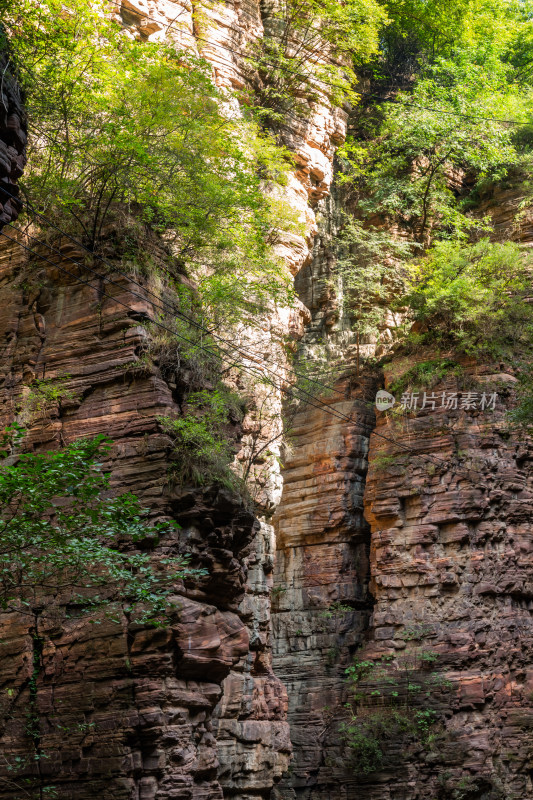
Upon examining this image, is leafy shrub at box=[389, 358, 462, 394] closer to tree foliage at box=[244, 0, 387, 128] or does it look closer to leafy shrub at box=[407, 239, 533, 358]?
leafy shrub at box=[407, 239, 533, 358]

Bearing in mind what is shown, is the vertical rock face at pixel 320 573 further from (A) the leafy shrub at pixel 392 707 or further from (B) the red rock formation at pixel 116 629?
(B) the red rock formation at pixel 116 629

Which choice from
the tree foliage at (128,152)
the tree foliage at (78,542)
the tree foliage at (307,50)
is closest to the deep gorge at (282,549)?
the tree foliage at (78,542)

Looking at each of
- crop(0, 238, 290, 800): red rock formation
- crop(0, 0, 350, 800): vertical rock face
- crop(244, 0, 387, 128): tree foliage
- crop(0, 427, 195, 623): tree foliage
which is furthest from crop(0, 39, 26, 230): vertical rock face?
crop(244, 0, 387, 128): tree foliage

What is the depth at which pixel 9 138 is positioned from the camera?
8.19 metres

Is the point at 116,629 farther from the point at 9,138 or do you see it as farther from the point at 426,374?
the point at 426,374

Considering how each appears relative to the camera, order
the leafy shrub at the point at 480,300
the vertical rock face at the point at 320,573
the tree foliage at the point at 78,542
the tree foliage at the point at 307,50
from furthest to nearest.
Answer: the tree foliage at the point at 307,50
the leafy shrub at the point at 480,300
the vertical rock face at the point at 320,573
the tree foliage at the point at 78,542

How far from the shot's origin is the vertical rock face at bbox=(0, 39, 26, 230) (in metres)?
7.98

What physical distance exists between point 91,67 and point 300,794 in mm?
16811

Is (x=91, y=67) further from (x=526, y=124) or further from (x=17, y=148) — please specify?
Result: (x=526, y=124)

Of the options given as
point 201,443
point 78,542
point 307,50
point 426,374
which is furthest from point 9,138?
point 307,50

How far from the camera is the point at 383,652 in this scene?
774 inches

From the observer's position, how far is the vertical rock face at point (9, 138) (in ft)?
26.2

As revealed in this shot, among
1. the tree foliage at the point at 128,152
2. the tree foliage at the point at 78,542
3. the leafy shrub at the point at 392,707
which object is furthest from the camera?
the leafy shrub at the point at 392,707

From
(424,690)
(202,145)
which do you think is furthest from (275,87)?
(424,690)
